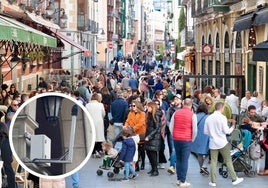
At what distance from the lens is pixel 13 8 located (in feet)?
82.8

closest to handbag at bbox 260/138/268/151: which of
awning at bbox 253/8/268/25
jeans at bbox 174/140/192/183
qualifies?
jeans at bbox 174/140/192/183

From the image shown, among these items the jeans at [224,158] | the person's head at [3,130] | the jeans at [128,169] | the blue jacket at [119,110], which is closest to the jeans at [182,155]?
the jeans at [224,158]

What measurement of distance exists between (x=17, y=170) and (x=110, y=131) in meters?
7.86

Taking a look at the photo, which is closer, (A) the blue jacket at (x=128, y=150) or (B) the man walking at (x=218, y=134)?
(B) the man walking at (x=218, y=134)

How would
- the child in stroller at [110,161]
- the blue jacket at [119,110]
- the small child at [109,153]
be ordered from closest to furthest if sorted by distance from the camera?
1. the child in stroller at [110,161]
2. the small child at [109,153]
3. the blue jacket at [119,110]

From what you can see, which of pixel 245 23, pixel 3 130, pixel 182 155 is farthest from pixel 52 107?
pixel 245 23

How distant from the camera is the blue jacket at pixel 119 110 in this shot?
15.8 meters

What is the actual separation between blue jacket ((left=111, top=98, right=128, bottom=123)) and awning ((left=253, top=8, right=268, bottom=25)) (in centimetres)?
653

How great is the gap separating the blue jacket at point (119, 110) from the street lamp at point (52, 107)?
13.4 meters

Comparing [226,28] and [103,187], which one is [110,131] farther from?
[226,28]

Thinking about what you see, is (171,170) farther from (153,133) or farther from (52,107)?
(52,107)

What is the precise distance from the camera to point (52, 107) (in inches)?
91.7

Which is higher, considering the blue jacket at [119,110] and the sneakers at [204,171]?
the blue jacket at [119,110]

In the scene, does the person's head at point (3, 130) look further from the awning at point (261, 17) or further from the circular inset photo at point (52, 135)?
the awning at point (261, 17)
